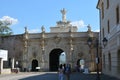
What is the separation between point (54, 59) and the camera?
73812 mm

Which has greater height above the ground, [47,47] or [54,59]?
[47,47]

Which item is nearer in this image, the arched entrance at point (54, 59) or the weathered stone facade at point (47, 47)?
the weathered stone facade at point (47, 47)

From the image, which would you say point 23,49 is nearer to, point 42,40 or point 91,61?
point 42,40

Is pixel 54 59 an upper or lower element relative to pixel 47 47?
lower

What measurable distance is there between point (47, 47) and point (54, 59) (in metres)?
5.41

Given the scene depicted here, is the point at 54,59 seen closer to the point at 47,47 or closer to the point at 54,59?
the point at 54,59

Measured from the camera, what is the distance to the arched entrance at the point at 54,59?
70787 mm

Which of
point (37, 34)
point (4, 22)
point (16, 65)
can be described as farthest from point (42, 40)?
point (4, 22)

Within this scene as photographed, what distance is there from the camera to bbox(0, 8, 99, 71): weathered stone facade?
67500 mm

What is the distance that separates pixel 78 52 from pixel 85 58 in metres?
1.82

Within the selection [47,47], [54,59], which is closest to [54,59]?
[54,59]

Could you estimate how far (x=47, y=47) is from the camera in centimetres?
6931

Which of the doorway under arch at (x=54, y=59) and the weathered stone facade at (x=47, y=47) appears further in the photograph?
the doorway under arch at (x=54, y=59)

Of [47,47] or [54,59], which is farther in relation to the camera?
[54,59]
